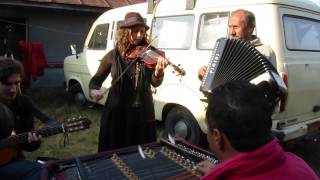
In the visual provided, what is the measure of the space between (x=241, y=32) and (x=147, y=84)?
2.80 feet

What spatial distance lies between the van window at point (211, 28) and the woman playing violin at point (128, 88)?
2.32 m

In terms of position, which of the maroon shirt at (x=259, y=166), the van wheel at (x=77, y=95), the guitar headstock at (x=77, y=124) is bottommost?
the van wheel at (x=77, y=95)

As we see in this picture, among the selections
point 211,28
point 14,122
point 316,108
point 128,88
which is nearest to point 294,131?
point 316,108

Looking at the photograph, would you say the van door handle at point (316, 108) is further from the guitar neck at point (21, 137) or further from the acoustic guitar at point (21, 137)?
the guitar neck at point (21, 137)

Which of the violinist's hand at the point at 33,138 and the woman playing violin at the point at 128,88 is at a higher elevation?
the woman playing violin at the point at 128,88

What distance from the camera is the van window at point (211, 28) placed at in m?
5.66

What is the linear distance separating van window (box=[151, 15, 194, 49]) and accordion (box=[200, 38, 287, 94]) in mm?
3319

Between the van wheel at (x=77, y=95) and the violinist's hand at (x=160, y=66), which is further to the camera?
the van wheel at (x=77, y=95)

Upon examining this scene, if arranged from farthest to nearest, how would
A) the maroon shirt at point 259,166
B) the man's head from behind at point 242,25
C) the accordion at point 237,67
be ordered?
1. the man's head from behind at point 242,25
2. the accordion at point 237,67
3. the maroon shirt at point 259,166

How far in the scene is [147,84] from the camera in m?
3.55

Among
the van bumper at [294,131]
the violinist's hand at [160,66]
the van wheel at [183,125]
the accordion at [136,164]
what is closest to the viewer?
the accordion at [136,164]

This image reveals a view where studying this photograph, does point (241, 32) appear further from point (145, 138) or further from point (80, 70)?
point (80, 70)

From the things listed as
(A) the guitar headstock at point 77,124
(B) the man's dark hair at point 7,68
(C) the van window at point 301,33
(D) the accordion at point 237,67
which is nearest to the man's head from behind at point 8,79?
(B) the man's dark hair at point 7,68

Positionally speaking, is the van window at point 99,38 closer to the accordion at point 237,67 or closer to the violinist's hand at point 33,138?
the violinist's hand at point 33,138
